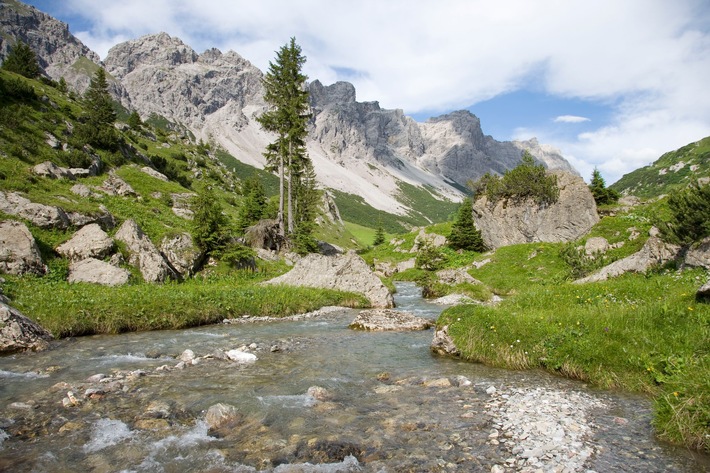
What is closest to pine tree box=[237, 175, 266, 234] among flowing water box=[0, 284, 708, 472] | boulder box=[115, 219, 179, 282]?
boulder box=[115, 219, 179, 282]

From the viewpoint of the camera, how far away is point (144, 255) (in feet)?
82.1

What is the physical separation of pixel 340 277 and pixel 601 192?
1400 inches

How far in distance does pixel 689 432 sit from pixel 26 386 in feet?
45.2

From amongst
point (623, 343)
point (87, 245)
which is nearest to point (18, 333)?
point (87, 245)

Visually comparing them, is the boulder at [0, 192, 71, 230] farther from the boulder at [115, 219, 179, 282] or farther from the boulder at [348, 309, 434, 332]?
the boulder at [348, 309, 434, 332]

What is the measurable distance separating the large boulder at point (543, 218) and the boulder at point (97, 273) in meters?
40.1

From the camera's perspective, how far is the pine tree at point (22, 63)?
58594 millimetres

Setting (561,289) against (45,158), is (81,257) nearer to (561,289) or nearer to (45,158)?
(45,158)

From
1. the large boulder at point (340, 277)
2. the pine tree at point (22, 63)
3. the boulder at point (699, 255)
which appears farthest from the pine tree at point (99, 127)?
the boulder at point (699, 255)

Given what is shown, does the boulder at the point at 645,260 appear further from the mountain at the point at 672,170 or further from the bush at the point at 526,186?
the mountain at the point at 672,170

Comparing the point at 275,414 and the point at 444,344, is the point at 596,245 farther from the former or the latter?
the point at 275,414

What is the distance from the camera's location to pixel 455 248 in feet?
171

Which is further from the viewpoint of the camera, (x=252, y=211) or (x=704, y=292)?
(x=252, y=211)

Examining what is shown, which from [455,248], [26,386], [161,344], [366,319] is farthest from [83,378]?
[455,248]
